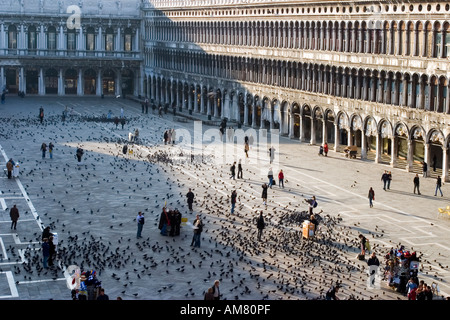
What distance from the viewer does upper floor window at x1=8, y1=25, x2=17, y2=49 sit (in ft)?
401

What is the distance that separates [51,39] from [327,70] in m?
61.8

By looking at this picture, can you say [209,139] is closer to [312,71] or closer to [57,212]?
[312,71]

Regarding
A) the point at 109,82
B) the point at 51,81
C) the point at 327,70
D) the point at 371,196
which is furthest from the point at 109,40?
the point at 371,196

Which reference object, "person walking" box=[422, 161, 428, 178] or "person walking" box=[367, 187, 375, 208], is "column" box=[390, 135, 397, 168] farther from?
"person walking" box=[367, 187, 375, 208]

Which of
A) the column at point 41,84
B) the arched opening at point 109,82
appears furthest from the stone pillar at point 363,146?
the column at point 41,84

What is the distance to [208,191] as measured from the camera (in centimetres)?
5397

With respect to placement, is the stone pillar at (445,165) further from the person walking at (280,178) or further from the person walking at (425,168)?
the person walking at (280,178)

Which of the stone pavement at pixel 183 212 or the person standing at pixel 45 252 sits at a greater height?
the person standing at pixel 45 252

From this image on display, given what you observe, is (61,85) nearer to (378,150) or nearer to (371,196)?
(378,150)

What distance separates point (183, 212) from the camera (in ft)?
156

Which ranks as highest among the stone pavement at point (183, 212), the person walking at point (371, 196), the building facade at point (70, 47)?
the building facade at point (70, 47)

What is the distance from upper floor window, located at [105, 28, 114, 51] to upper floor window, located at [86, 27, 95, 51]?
2020 mm

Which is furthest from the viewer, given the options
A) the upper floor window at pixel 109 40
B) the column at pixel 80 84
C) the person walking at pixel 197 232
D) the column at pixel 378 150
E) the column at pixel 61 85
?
the upper floor window at pixel 109 40

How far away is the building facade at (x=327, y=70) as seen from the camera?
61156mm
